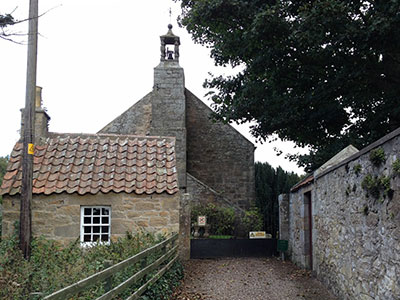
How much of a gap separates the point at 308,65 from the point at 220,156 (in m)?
11.4

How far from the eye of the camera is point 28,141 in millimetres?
9367

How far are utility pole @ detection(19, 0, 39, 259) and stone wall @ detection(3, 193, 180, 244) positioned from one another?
0.95 m

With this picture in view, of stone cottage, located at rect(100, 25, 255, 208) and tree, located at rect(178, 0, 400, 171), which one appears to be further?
stone cottage, located at rect(100, 25, 255, 208)

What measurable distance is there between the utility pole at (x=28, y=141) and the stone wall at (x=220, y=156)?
1461cm

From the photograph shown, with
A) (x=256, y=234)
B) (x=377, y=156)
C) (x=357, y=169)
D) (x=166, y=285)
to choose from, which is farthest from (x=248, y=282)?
(x=256, y=234)

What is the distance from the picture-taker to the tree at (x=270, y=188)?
70.3 feet

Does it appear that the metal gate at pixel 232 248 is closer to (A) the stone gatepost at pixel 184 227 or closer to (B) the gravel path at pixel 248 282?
(B) the gravel path at pixel 248 282

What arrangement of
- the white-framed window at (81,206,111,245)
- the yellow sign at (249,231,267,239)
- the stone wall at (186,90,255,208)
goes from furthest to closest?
the stone wall at (186,90,255,208), the yellow sign at (249,231,267,239), the white-framed window at (81,206,111,245)

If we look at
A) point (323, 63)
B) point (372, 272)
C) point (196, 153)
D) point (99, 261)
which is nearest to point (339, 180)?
point (372, 272)

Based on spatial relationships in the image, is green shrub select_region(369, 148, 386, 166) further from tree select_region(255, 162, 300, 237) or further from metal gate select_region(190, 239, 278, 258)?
tree select_region(255, 162, 300, 237)

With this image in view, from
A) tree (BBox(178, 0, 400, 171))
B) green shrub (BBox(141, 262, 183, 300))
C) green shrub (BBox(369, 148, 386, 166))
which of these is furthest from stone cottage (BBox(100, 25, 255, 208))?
green shrub (BBox(369, 148, 386, 166))

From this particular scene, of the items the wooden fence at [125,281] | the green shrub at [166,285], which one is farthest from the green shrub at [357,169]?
the green shrub at [166,285]

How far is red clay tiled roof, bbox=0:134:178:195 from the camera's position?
34.8 ft

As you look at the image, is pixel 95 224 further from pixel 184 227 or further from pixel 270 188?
pixel 270 188
